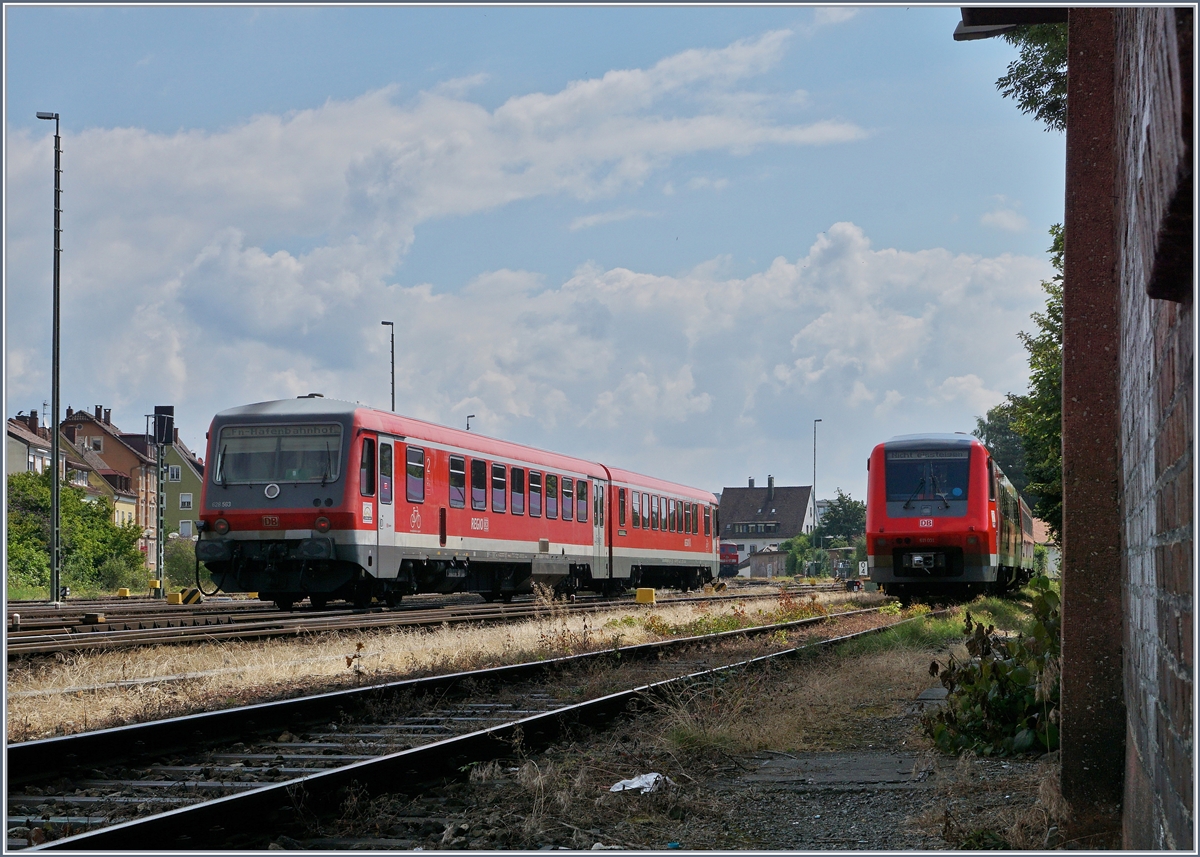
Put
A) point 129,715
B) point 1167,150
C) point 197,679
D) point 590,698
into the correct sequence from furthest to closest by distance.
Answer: point 197,679 → point 590,698 → point 129,715 → point 1167,150

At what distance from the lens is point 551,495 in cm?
2492

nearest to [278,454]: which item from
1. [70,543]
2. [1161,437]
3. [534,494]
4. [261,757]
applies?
[534,494]

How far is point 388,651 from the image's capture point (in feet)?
42.2

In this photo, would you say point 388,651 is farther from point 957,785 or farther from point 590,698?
point 957,785

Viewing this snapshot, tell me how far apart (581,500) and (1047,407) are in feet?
40.5

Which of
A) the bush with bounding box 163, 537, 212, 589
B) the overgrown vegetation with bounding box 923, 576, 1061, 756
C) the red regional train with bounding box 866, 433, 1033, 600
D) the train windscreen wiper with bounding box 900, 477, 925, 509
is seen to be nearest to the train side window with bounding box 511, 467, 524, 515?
the red regional train with bounding box 866, 433, 1033, 600

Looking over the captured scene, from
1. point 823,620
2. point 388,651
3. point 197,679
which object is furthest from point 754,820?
point 823,620

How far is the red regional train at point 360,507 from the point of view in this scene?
707 inches

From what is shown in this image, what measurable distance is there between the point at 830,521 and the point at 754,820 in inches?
3648

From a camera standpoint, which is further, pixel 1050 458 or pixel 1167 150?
pixel 1050 458

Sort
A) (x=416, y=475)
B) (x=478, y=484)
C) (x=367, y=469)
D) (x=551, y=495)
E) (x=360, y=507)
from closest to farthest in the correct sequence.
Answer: (x=360, y=507), (x=367, y=469), (x=416, y=475), (x=478, y=484), (x=551, y=495)

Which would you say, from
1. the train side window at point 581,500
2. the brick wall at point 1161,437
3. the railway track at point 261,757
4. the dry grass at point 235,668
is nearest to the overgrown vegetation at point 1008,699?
the railway track at point 261,757

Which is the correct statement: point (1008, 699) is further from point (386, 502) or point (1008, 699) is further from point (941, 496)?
point (941, 496)

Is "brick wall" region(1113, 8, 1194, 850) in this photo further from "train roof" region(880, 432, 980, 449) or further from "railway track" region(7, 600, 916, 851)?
"train roof" region(880, 432, 980, 449)
